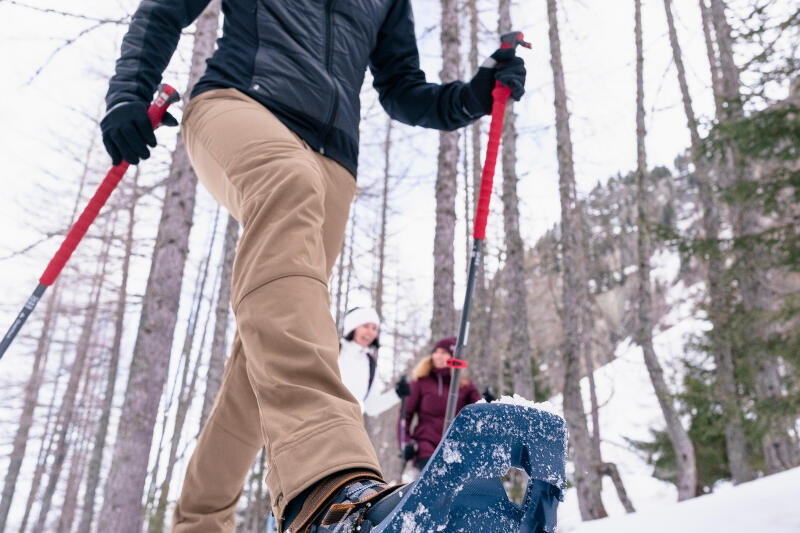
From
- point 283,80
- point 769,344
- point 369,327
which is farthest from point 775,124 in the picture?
point 283,80

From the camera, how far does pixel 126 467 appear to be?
4965mm

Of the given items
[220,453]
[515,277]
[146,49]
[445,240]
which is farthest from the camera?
[515,277]

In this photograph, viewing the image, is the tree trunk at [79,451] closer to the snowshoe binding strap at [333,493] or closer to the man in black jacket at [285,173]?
the man in black jacket at [285,173]

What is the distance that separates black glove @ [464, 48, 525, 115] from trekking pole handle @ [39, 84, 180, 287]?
3.78 feet

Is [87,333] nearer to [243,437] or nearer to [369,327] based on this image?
[369,327]

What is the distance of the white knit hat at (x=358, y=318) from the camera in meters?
6.16

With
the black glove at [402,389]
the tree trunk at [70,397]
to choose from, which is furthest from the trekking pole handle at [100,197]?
the tree trunk at [70,397]

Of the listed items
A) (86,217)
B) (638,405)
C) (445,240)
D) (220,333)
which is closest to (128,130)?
(86,217)

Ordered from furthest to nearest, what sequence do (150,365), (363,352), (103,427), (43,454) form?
(43,454) < (103,427) < (363,352) < (150,365)

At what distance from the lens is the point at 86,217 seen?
7.41 feet

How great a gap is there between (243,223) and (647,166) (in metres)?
12.1

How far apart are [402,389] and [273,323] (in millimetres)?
5548

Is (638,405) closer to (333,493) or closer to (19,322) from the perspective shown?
(19,322)

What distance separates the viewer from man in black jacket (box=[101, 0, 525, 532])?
1028mm
